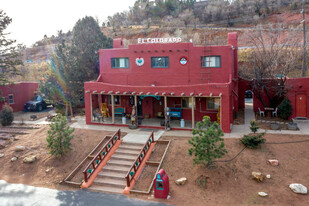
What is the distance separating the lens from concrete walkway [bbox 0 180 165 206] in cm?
1077

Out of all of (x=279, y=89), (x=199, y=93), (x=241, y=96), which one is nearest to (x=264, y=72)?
(x=279, y=89)

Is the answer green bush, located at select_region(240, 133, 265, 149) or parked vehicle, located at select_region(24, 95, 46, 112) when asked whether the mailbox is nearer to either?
green bush, located at select_region(240, 133, 265, 149)

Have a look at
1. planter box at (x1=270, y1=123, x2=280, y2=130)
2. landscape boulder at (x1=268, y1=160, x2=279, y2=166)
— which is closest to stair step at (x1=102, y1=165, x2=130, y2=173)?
landscape boulder at (x1=268, y1=160, x2=279, y2=166)

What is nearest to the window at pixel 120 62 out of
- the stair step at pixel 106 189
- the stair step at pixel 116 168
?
the stair step at pixel 116 168

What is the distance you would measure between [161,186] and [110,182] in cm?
292

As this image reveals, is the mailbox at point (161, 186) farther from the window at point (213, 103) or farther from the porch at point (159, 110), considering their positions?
Answer: the window at point (213, 103)

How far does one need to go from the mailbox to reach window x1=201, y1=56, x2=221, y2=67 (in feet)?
34.8

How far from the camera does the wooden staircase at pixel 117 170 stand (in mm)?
12094

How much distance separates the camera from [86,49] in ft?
84.5

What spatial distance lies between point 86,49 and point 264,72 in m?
17.0

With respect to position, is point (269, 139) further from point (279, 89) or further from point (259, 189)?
point (279, 89)

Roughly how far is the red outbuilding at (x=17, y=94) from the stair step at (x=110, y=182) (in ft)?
59.2

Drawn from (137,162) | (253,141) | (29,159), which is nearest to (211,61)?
(253,141)

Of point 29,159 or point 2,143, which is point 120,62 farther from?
point 2,143
